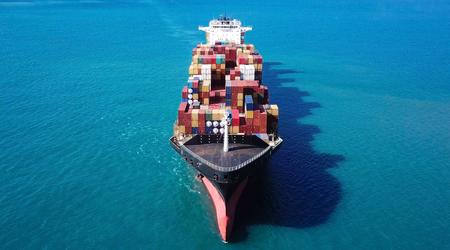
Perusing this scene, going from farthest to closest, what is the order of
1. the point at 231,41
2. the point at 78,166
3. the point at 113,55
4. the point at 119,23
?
the point at 119,23, the point at 113,55, the point at 231,41, the point at 78,166

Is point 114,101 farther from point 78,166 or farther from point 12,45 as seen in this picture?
point 12,45

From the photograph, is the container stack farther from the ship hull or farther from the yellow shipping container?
the ship hull

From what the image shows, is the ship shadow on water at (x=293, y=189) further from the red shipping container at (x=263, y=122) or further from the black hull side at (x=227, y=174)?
the red shipping container at (x=263, y=122)

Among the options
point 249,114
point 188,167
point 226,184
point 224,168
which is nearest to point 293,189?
point 249,114

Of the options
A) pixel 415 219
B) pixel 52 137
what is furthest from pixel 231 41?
pixel 415 219

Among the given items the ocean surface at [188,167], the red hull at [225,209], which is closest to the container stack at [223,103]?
the red hull at [225,209]

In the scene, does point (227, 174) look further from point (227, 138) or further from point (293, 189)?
point (293, 189)
